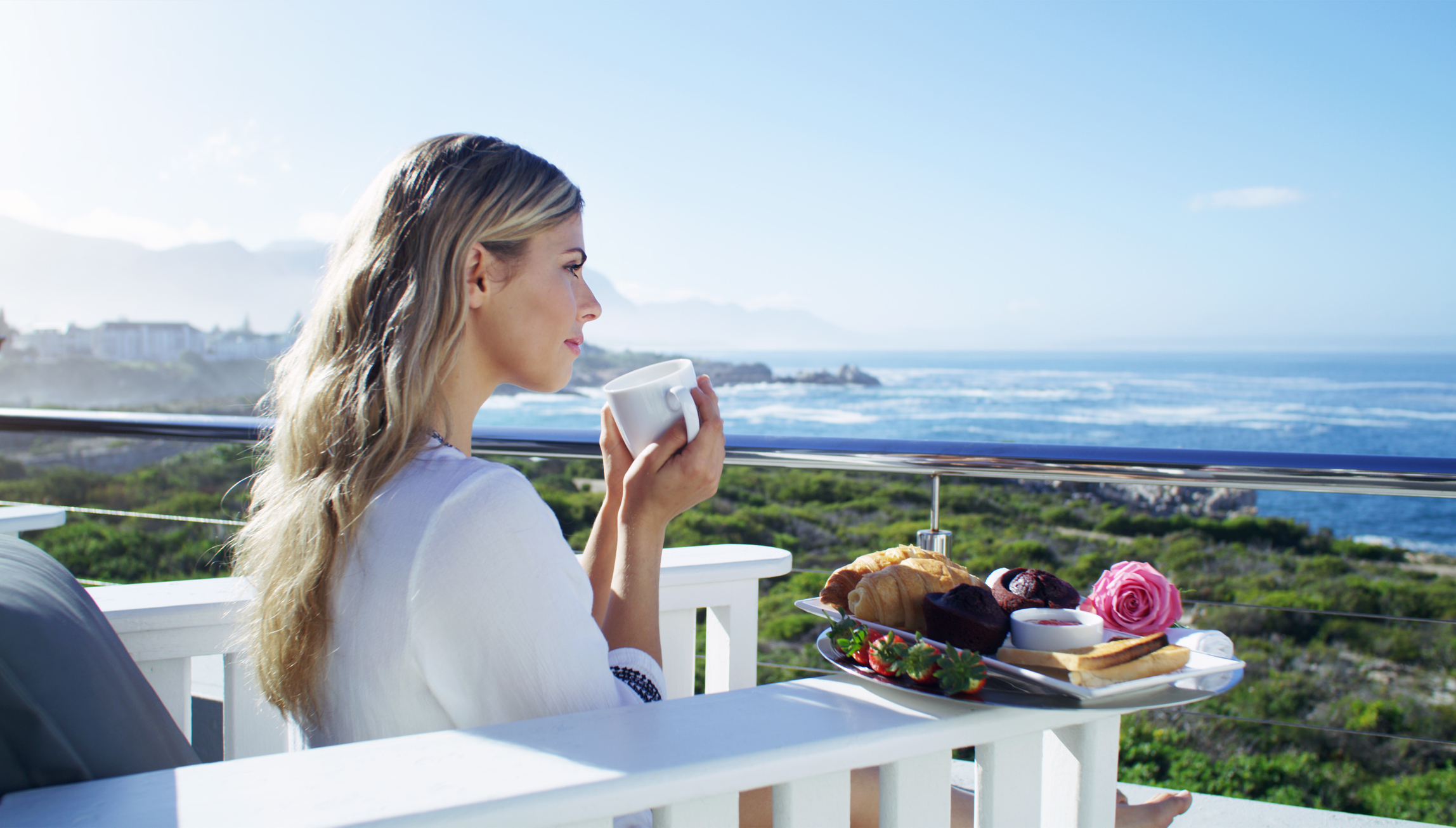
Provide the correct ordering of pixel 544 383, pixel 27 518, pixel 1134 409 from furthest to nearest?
pixel 1134 409, pixel 27 518, pixel 544 383

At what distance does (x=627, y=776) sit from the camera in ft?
2.11

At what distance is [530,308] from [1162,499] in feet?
78.2

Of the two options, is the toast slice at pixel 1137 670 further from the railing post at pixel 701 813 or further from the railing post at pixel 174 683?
the railing post at pixel 174 683

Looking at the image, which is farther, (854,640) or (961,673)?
(854,640)

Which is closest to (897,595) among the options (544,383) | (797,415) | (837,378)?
(544,383)

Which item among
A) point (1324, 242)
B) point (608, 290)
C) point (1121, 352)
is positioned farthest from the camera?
point (1121, 352)

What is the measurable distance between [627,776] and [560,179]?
75 centimetres

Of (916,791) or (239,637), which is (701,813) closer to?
(916,791)

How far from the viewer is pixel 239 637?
48.8 inches

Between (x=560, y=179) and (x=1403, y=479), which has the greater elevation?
(x=560, y=179)

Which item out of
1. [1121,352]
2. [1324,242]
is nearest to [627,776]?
[1324,242]

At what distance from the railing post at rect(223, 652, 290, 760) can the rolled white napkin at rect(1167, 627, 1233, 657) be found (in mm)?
1263

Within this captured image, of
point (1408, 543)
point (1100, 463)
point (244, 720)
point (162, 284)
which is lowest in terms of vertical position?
point (1408, 543)

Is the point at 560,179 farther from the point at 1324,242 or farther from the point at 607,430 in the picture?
the point at 1324,242
